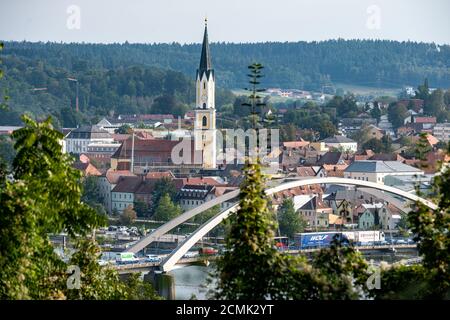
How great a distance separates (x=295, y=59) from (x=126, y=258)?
87.5m

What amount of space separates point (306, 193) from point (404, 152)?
532 inches

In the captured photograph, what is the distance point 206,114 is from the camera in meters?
57.4

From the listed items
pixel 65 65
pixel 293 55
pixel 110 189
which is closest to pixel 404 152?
pixel 110 189

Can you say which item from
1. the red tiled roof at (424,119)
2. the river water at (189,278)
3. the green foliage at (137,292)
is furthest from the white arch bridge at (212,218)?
the red tiled roof at (424,119)

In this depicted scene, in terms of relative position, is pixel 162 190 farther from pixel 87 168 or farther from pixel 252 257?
pixel 252 257

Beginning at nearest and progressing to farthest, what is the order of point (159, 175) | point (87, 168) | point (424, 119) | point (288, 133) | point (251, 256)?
point (251, 256), point (159, 175), point (87, 168), point (288, 133), point (424, 119)

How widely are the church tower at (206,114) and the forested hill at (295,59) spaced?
39.3m

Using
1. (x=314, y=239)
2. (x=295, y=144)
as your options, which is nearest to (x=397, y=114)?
(x=295, y=144)

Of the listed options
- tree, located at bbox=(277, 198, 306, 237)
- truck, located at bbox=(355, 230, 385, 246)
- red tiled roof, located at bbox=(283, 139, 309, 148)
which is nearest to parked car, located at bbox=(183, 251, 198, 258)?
truck, located at bbox=(355, 230, 385, 246)

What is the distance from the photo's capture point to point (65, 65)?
309 ft

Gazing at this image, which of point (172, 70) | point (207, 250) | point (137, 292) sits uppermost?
point (172, 70)

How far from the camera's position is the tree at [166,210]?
136ft

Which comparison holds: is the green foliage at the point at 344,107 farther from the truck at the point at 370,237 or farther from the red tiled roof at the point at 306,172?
the truck at the point at 370,237

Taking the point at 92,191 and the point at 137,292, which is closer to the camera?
the point at 137,292
